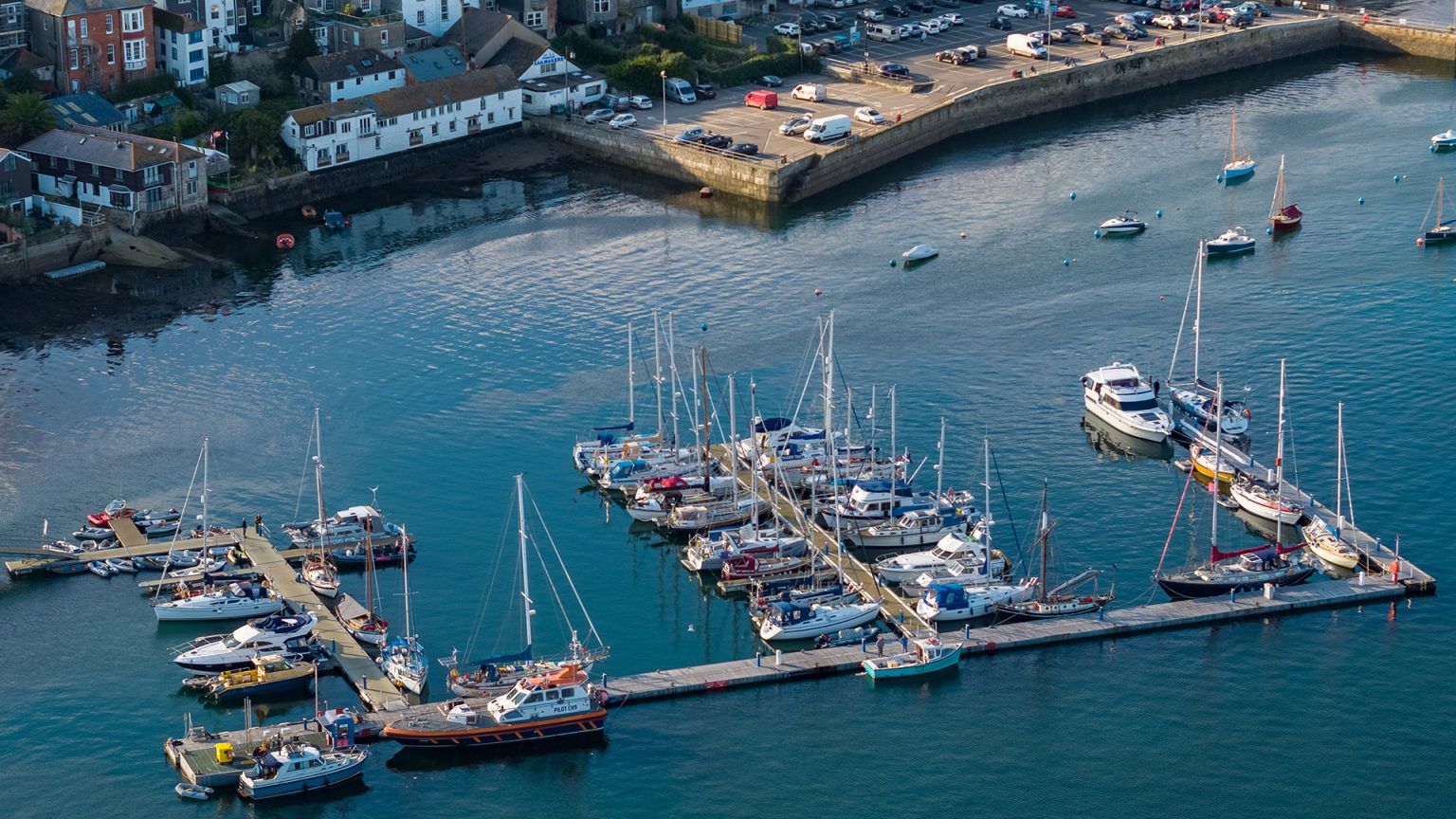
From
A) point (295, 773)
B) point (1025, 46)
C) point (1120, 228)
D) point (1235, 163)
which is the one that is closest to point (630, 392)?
point (295, 773)

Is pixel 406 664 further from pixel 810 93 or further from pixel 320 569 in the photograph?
pixel 810 93

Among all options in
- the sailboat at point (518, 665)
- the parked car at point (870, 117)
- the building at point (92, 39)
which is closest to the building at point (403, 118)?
the building at point (92, 39)

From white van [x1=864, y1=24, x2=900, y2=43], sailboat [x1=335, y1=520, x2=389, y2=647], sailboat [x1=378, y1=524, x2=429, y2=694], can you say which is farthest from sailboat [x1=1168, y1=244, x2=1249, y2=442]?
white van [x1=864, y1=24, x2=900, y2=43]

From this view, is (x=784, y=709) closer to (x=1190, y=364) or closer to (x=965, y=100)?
(x=1190, y=364)

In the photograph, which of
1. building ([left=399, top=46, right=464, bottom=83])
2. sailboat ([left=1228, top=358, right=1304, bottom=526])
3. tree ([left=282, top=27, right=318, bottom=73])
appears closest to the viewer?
sailboat ([left=1228, top=358, right=1304, bottom=526])

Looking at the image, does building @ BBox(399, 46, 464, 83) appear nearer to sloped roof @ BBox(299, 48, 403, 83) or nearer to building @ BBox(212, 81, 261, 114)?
sloped roof @ BBox(299, 48, 403, 83)

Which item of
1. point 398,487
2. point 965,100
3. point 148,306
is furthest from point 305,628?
point 965,100
